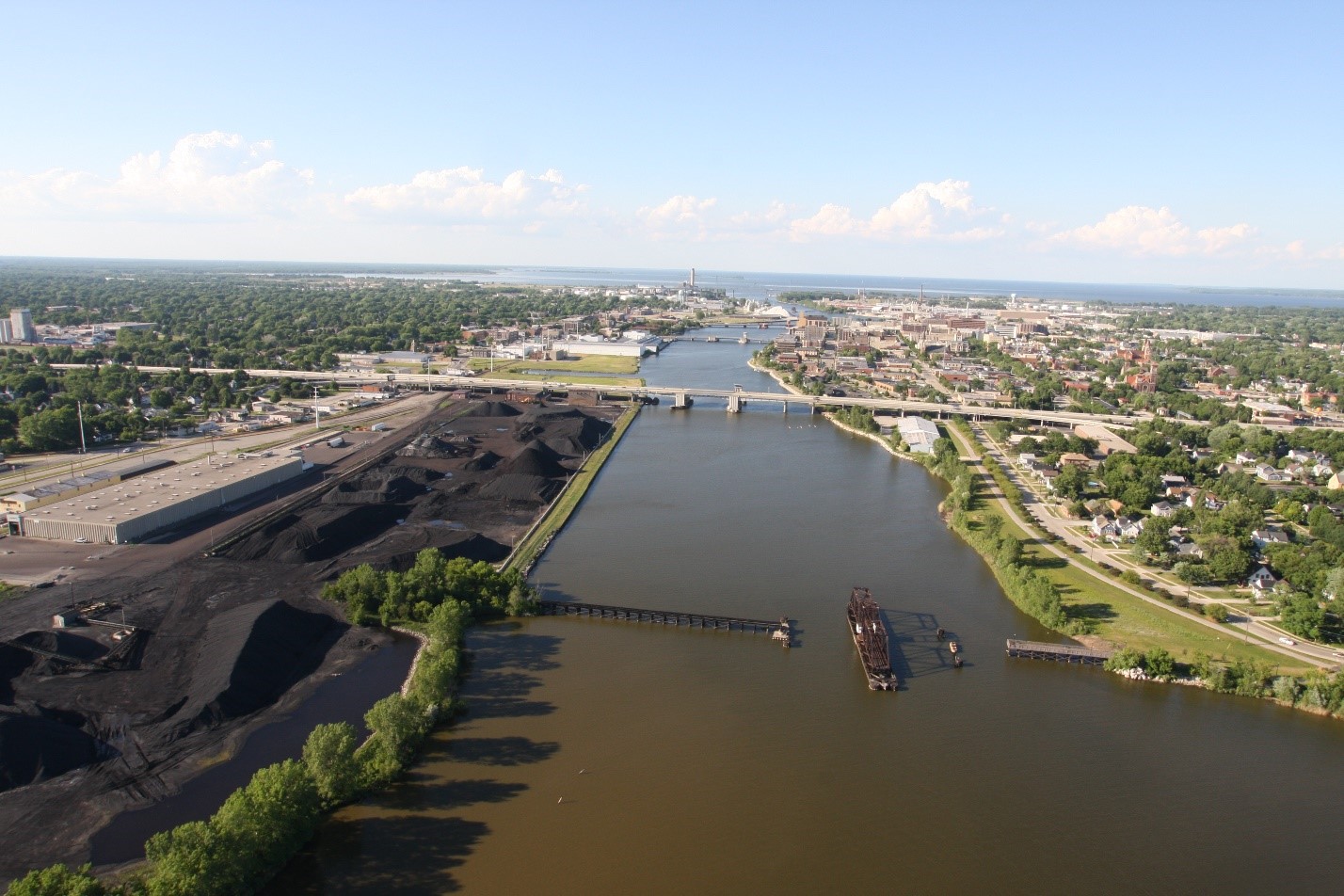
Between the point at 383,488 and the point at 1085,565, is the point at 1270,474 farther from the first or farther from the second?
the point at 383,488

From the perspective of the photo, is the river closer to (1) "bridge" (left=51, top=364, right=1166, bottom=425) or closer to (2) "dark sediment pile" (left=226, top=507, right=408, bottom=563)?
(2) "dark sediment pile" (left=226, top=507, right=408, bottom=563)

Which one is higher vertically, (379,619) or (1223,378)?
(1223,378)

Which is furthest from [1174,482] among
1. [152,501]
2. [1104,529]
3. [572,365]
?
[572,365]

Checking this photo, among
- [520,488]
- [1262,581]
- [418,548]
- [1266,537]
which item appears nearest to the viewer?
[1262,581]

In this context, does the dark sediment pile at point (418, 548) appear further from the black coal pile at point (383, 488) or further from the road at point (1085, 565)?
the road at point (1085, 565)

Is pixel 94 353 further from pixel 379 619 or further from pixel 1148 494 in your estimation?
pixel 1148 494

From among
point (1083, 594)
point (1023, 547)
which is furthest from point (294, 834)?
point (1023, 547)

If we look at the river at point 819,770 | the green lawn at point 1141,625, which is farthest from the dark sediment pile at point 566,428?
the green lawn at point 1141,625
